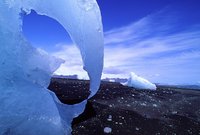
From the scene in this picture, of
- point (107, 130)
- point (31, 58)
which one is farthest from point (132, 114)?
point (31, 58)

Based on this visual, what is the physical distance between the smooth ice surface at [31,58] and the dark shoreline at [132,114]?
126 cm

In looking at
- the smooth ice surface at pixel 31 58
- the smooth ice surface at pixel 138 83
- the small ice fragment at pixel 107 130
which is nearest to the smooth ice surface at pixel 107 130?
the small ice fragment at pixel 107 130

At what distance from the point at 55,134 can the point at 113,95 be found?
12.3 ft

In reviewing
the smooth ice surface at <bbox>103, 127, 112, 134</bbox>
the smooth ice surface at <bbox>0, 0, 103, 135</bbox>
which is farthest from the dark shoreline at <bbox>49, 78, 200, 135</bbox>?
the smooth ice surface at <bbox>0, 0, 103, 135</bbox>

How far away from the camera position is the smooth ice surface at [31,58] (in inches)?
125

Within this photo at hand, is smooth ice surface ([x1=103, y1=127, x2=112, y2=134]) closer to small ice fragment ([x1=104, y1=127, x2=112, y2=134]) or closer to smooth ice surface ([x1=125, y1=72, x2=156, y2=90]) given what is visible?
small ice fragment ([x1=104, y1=127, x2=112, y2=134])

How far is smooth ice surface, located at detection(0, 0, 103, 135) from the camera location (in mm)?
3174

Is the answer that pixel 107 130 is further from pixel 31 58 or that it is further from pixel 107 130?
pixel 31 58

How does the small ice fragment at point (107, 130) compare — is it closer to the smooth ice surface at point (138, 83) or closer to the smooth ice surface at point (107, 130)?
the smooth ice surface at point (107, 130)

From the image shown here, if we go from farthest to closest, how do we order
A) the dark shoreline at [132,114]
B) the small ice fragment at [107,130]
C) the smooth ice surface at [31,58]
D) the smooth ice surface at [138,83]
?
the smooth ice surface at [138,83] < the dark shoreline at [132,114] < the small ice fragment at [107,130] < the smooth ice surface at [31,58]

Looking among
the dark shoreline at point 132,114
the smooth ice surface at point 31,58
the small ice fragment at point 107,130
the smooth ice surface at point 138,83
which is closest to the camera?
the smooth ice surface at point 31,58

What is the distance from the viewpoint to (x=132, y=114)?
574cm

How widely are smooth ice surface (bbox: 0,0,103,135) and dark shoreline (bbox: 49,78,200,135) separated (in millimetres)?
1263

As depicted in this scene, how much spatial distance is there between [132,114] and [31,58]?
312 centimetres
